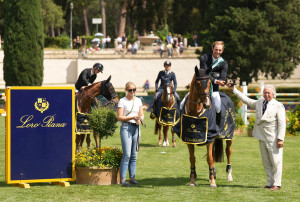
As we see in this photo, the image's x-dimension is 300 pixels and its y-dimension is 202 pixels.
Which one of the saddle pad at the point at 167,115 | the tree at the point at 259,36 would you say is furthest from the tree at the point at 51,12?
the saddle pad at the point at 167,115

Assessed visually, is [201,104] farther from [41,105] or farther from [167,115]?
[167,115]

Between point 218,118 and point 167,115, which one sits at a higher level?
point 218,118

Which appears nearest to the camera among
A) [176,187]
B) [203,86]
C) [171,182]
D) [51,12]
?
[203,86]

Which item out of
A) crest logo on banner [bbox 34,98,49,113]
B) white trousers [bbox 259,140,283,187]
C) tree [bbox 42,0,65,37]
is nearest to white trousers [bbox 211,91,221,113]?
white trousers [bbox 259,140,283,187]

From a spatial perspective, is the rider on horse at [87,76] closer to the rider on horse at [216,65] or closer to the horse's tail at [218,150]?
the horse's tail at [218,150]

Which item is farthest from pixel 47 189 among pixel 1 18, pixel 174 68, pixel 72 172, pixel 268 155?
pixel 1 18

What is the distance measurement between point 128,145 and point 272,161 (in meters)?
2.65

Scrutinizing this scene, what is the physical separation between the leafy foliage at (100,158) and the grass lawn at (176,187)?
42 centimetres

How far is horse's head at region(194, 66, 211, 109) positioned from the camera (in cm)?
1054

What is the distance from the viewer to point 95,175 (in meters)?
11.2

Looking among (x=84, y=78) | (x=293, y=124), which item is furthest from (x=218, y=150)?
(x=293, y=124)

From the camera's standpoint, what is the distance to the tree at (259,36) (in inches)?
1901

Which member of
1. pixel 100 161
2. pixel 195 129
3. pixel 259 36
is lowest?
pixel 100 161

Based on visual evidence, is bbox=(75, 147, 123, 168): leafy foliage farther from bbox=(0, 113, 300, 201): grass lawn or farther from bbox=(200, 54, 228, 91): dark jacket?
bbox=(200, 54, 228, 91): dark jacket
